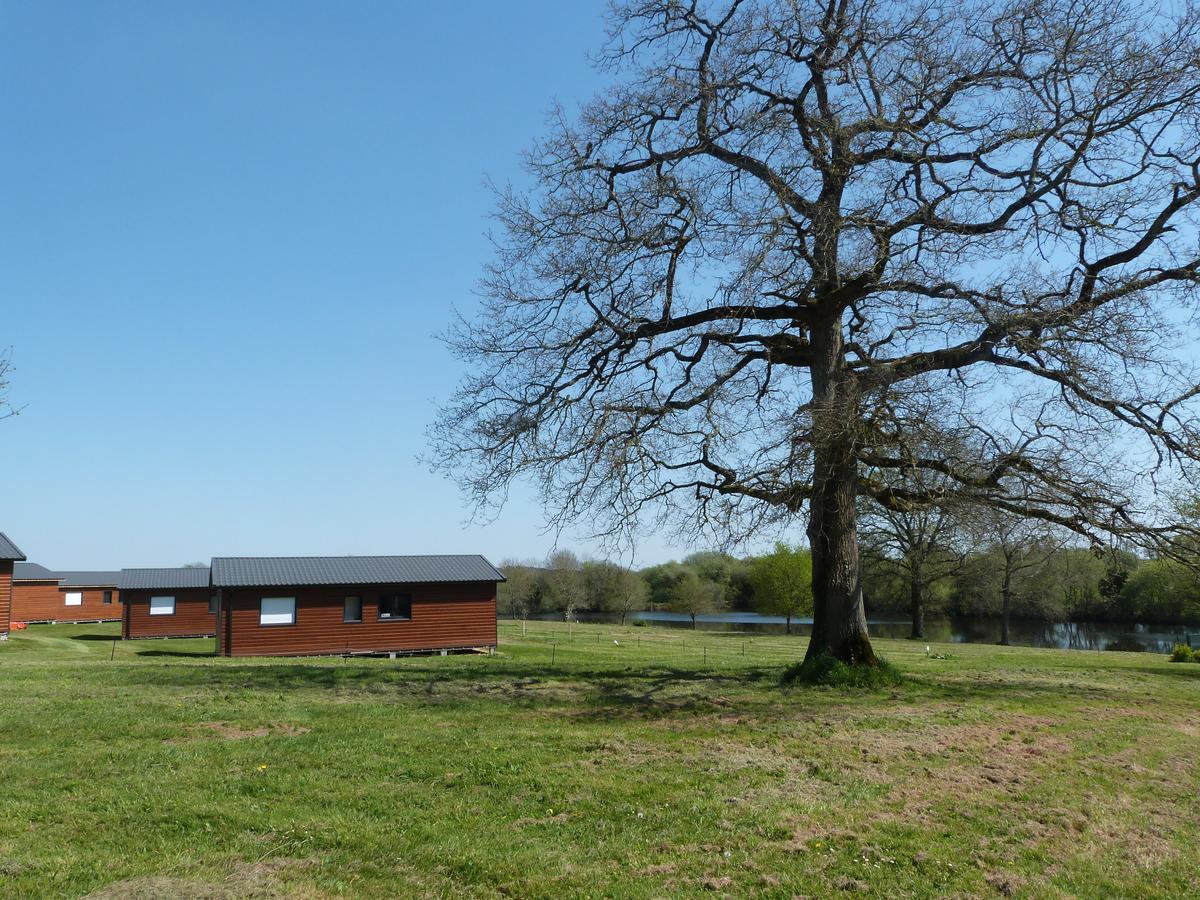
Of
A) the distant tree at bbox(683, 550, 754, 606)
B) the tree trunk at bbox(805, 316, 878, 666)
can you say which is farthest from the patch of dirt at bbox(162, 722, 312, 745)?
the distant tree at bbox(683, 550, 754, 606)

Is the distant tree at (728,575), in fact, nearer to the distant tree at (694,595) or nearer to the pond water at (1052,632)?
the distant tree at (694,595)

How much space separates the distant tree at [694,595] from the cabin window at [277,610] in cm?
4403

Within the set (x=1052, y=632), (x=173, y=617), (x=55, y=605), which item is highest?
(x=173, y=617)

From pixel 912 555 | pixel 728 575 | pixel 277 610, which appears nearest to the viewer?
pixel 277 610

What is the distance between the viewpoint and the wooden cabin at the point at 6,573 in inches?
1348

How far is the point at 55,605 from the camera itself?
55.9 meters

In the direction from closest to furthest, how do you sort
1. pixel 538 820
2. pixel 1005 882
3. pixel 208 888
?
pixel 208 888 → pixel 1005 882 → pixel 538 820

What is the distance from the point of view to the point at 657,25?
651 inches

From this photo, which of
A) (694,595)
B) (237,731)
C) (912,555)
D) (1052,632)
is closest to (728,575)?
(694,595)

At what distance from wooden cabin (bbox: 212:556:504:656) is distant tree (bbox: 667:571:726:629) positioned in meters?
39.6

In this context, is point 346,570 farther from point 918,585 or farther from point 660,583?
point 660,583

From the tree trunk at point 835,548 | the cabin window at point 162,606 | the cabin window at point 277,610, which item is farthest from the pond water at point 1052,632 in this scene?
the cabin window at point 162,606

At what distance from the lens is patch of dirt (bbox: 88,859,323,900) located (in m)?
5.12

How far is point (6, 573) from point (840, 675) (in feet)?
115
